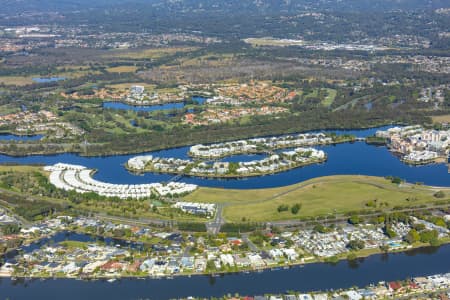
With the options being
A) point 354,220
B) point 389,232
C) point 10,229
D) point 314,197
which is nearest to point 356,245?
point 389,232

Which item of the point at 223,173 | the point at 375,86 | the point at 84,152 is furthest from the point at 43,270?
the point at 375,86

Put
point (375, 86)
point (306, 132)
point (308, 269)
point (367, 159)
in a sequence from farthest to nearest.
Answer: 1. point (375, 86)
2. point (306, 132)
3. point (367, 159)
4. point (308, 269)

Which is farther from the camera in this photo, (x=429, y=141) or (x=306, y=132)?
(x=306, y=132)

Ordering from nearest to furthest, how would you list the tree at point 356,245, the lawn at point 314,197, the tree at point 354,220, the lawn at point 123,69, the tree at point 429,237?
the tree at point 356,245
the tree at point 429,237
the tree at point 354,220
the lawn at point 314,197
the lawn at point 123,69

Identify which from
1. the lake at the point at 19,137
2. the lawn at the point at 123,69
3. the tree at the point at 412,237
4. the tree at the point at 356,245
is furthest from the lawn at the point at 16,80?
the tree at the point at 412,237

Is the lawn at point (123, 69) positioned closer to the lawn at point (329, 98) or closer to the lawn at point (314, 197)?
the lawn at point (329, 98)

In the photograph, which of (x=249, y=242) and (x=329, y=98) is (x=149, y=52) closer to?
(x=329, y=98)

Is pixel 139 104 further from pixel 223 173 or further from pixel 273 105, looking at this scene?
pixel 223 173
